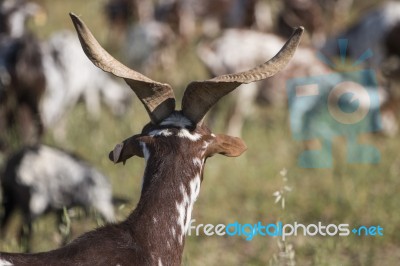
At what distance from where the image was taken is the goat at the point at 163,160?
306 cm

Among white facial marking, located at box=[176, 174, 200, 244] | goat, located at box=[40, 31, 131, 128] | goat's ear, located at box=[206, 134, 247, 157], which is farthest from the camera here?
goat, located at box=[40, 31, 131, 128]

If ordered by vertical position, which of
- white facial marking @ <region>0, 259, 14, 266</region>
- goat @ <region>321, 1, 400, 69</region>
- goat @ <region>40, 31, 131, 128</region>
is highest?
goat @ <region>321, 1, 400, 69</region>

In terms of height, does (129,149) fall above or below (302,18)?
below


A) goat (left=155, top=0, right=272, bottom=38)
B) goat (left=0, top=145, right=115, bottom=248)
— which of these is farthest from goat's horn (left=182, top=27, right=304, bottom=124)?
goat (left=155, top=0, right=272, bottom=38)

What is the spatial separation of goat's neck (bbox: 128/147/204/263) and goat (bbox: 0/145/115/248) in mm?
2193

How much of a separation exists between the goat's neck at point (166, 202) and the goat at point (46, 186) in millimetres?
2193

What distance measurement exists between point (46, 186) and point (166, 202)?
7.89 ft

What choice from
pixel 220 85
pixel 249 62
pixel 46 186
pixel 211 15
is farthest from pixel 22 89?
pixel 211 15

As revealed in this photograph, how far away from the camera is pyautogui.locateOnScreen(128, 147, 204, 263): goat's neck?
3158 millimetres

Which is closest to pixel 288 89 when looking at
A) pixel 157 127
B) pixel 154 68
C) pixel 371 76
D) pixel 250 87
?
pixel 250 87

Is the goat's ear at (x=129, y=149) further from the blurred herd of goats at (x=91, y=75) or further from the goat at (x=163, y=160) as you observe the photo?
the blurred herd of goats at (x=91, y=75)

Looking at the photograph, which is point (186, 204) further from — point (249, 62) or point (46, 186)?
point (249, 62)

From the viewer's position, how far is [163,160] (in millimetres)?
3254

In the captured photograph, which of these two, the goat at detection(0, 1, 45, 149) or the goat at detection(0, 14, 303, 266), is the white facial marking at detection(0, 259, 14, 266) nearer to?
the goat at detection(0, 14, 303, 266)
